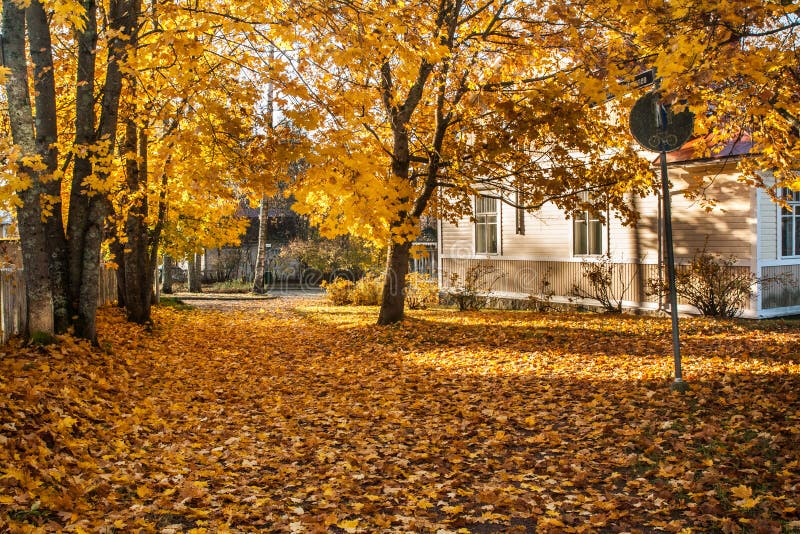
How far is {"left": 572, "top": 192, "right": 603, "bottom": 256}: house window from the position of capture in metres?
17.5

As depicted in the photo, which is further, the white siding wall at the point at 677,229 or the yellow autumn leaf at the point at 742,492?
the white siding wall at the point at 677,229

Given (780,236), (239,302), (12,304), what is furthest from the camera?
(239,302)

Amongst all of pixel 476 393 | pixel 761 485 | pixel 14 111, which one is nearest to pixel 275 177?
pixel 14 111

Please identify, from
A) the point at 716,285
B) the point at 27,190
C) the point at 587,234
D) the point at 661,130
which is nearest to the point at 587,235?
the point at 587,234

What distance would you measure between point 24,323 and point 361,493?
242 inches

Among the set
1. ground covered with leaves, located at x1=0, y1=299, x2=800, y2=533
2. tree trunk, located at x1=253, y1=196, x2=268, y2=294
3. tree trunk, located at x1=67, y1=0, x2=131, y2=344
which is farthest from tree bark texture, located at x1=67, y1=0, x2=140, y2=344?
tree trunk, located at x1=253, y1=196, x2=268, y2=294

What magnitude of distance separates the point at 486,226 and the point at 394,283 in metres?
7.52

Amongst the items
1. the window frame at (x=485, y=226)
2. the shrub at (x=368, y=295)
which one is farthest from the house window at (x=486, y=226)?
the shrub at (x=368, y=295)

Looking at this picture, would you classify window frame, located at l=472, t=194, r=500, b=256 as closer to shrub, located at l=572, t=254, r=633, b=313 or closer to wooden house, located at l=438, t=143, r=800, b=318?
wooden house, located at l=438, t=143, r=800, b=318

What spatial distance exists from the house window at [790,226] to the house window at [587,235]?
4123 millimetres

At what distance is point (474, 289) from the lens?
1875 centimetres

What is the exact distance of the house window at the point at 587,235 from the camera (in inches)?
688

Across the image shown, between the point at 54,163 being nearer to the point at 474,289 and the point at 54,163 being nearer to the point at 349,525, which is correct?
the point at 349,525

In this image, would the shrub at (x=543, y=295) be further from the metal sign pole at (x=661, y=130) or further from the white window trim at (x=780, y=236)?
the metal sign pole at (x=661, y=130)
